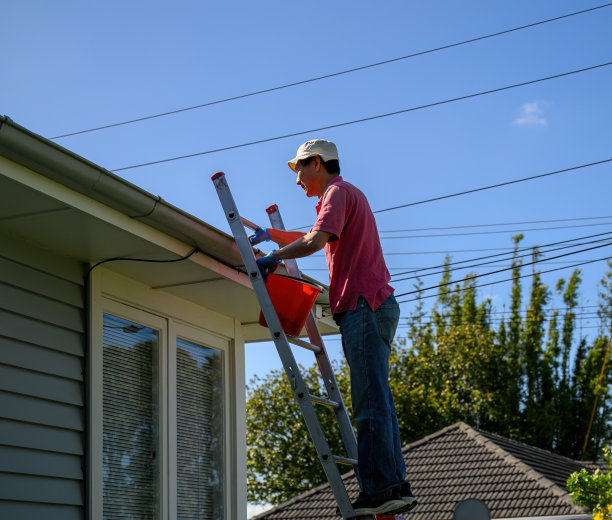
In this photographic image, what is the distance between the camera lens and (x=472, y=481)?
14.5 metres

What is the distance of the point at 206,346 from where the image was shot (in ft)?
21.2

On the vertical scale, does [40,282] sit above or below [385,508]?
above

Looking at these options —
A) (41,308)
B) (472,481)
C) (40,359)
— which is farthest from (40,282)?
(472,481)

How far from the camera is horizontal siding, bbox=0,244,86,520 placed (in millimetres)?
4605

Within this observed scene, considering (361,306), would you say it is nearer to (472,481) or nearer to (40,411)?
(40,411)

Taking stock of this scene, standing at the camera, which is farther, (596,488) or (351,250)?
(596,488)

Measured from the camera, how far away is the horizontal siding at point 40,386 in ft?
15.1

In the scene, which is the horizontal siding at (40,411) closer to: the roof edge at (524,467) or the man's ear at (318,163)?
→ the man's ear at (318,163)

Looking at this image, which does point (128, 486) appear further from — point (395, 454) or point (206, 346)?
point (395, 454)

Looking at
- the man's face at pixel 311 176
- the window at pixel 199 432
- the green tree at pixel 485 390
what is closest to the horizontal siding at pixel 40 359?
the window at pixel 199 432

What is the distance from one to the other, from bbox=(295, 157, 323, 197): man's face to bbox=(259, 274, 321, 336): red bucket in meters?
0.48

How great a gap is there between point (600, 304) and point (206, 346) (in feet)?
85.8

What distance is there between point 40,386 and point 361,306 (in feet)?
6.13

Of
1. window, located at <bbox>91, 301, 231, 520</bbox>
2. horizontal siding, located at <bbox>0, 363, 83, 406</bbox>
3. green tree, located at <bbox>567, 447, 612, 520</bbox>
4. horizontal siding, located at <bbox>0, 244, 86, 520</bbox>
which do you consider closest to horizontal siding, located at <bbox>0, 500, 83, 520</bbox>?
horizontal siding, located at <bbox>0, 244, 86, 520</bbox>
